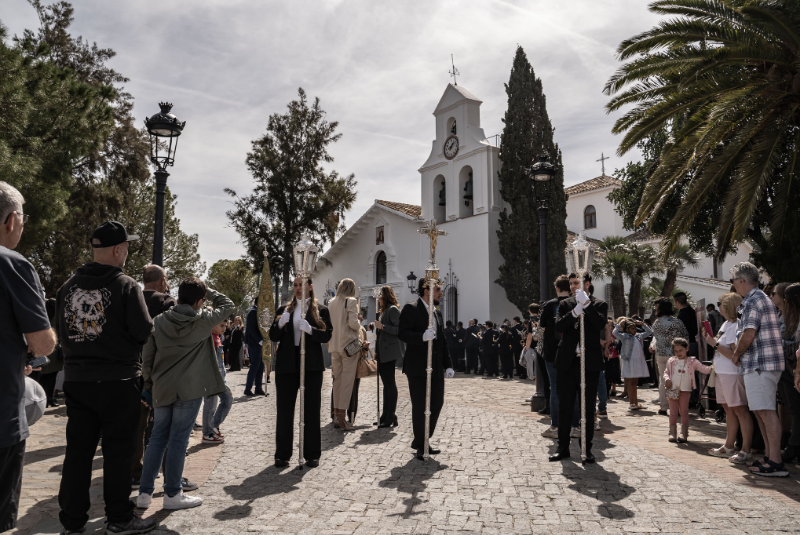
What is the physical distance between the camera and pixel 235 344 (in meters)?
19.2

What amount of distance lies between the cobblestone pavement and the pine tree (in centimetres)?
1604

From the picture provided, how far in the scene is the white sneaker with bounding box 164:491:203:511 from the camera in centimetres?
457

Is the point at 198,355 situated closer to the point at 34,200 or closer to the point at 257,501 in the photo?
the point at 257,501

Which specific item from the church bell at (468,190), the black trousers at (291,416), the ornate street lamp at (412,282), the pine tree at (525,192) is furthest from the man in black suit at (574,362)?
the ornate street lamp at (412,282)

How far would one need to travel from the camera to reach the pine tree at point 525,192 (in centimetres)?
2397

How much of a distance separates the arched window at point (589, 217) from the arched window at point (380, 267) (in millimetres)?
16308

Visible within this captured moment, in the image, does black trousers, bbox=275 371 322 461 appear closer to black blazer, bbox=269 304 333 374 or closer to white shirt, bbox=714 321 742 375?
black blazer, bbox=269 304 333 374

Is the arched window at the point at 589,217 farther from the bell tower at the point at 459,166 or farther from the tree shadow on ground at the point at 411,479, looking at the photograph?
the tree shadow on ground at the point at 411,479

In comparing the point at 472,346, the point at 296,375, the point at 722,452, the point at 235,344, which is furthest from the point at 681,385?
the point at 235,344

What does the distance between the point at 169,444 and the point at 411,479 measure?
7.19 ft

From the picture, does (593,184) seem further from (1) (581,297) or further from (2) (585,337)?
(1) (581,297)

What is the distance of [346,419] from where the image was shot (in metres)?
8.58

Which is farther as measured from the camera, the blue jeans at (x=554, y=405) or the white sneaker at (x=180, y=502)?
the blue jeans at (x=554, y=405)

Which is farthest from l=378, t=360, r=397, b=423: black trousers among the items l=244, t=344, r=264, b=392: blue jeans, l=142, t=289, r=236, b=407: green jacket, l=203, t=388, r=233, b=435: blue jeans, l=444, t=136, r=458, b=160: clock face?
l=444, t=136, r=458, b=160: clock face
